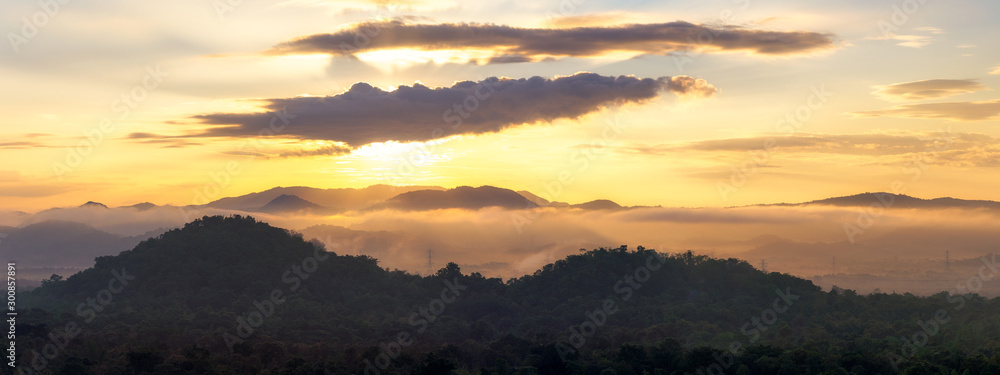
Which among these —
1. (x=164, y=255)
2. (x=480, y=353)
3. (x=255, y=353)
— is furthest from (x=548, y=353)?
(x=164, y=255)

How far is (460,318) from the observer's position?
11256 centimetres

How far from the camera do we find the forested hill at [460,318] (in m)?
67.2

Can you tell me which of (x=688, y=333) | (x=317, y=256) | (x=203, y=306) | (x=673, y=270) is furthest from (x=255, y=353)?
(x=673, y=270)

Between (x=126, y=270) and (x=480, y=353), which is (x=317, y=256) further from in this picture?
(x=480, y=353)

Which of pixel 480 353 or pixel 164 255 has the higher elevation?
pixel 164 255

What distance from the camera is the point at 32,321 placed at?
84750 millimetres

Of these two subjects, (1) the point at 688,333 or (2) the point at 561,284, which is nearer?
(1) the point at 688,333

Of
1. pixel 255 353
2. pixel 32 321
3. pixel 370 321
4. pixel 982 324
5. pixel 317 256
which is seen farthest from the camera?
pixel 317 256

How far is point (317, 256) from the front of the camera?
131 m

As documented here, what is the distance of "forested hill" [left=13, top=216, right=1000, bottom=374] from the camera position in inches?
2648

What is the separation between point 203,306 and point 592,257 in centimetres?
5682

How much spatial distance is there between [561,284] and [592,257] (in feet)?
25.6

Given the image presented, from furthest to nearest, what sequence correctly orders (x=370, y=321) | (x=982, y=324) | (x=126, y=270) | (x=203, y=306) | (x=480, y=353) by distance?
(x=126, y=270) → (x=203, y=306) → (x=370, y=321) → (x=982, y=324) → (x=480, y=353)

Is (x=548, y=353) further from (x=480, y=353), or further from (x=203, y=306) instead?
(x=203, y=306)
